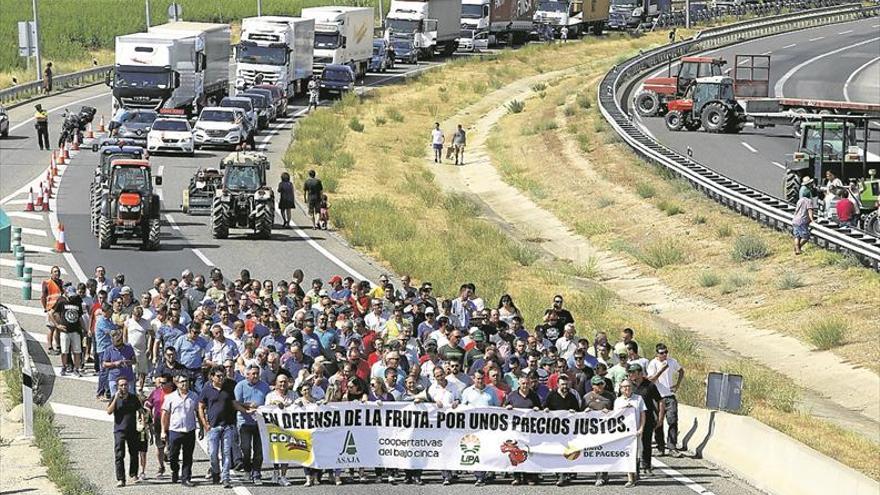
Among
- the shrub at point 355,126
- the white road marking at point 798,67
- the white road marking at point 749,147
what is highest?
the white road marking at point 798,67

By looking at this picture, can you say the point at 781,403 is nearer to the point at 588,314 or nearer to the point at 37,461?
the point at 588,314

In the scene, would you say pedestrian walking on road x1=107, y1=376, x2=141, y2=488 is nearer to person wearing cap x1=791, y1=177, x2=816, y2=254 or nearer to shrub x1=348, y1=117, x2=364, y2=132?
person wearing cap x1=791, y1=177, x2=816, y2=254

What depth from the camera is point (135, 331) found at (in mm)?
24188

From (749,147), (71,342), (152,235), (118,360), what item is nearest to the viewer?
(118,360)

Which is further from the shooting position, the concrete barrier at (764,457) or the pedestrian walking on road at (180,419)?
the pedestrian walking on road at (180,419)

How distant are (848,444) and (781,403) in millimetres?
2424

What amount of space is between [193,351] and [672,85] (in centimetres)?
4340

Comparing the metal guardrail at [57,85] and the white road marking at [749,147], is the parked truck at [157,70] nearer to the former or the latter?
the metal guardrail at [57,85]

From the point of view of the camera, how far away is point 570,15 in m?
103

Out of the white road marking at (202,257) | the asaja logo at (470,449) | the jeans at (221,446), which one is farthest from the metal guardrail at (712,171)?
the jeans at (221,446)

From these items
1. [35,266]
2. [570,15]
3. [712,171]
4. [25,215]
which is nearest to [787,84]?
[712,171]

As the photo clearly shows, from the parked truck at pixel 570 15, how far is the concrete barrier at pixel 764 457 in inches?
3201

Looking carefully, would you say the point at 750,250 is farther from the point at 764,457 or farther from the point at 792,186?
the point at 764,457

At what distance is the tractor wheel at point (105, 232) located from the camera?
3812 cm
